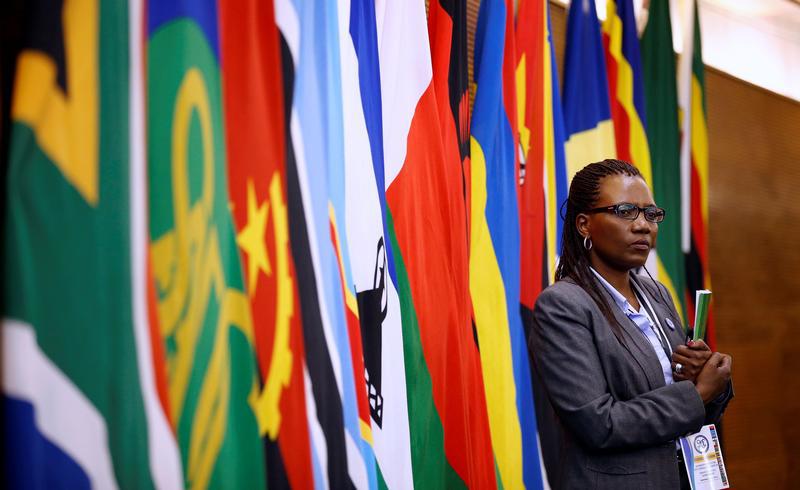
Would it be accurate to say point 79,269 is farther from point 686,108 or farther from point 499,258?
point 686,108

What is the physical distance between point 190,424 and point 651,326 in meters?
0.99

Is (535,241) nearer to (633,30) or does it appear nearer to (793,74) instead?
(633,30)

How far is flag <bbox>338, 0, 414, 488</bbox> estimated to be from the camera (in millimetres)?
2199

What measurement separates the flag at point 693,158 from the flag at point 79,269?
115 inches

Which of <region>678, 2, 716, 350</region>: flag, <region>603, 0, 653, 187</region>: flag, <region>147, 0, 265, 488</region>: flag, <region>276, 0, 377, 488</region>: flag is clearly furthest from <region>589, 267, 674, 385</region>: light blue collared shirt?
<region>678, 2, 716, 350</region>: flag

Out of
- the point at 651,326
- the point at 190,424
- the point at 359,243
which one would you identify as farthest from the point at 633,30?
the point at 190,424

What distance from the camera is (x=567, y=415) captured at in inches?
61.1

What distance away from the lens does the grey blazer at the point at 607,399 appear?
1.53 meters

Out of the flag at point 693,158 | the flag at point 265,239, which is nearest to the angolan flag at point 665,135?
the flag at point 693,158

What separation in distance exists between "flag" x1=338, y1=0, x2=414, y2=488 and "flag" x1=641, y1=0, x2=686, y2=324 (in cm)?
188

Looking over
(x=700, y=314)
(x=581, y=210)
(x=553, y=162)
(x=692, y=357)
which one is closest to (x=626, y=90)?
(x=553, y=162)

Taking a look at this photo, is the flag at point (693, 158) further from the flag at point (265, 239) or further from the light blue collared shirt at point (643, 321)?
the flag at point (265, 239)

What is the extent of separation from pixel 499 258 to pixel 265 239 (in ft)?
3.65

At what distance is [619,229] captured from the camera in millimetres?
1700
